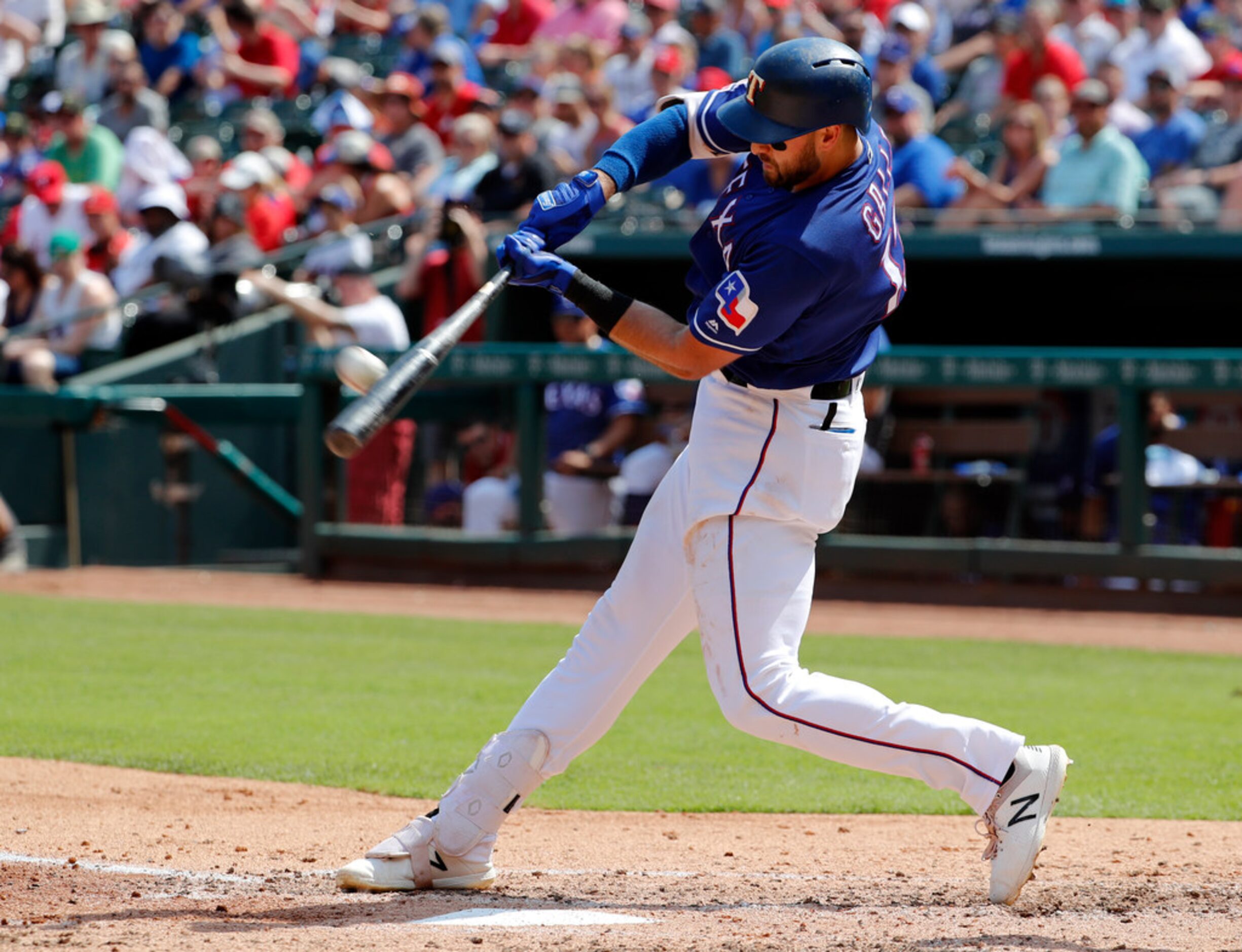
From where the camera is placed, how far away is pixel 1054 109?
10164 mm

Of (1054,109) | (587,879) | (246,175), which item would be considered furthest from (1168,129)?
(587,879)

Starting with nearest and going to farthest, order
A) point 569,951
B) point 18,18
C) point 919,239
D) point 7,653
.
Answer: point 569,951 < point 7,653 < point 919,239 < point 18,18

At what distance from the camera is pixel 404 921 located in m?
3.19

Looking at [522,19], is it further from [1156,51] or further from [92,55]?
[1156,51]

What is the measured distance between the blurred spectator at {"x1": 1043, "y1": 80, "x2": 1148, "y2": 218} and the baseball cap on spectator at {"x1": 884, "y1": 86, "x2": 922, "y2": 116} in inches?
35.6

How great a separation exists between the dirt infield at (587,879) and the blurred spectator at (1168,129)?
6.56m

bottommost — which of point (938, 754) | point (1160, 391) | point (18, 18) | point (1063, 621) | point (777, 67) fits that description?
point (1063, 621)

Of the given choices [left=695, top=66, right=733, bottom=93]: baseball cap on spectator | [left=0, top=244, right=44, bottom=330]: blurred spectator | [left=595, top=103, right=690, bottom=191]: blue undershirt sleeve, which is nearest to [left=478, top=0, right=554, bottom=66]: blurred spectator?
[left=695, top=66, right=733, bottom=93]: baseball cap on spectator

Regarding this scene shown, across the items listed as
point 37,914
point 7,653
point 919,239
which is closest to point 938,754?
point 37,914

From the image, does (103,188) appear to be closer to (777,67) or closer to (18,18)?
(18,18)

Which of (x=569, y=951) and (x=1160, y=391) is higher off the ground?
(x=1160, y=391)

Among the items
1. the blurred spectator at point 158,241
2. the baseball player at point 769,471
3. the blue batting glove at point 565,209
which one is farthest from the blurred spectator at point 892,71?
the baseball player at point 769,471

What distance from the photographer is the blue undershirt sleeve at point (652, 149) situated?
11.6 feet

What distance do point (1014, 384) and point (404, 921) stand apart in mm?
6142
